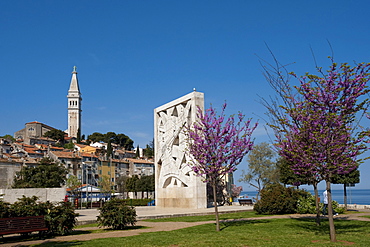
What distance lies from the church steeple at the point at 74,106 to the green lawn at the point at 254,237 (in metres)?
163

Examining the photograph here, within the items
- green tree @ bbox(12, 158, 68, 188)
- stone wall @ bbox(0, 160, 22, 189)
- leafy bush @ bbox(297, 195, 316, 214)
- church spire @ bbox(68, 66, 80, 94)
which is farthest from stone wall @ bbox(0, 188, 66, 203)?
church spire @ bbox(68, 66, 80, 94)

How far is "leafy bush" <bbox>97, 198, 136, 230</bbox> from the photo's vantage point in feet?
55.3

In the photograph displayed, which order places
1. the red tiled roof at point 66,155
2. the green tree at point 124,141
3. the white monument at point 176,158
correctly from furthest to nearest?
the green tree at point 124,141 → the red tiled roof at point 66,155 → the white monument at point 176,158

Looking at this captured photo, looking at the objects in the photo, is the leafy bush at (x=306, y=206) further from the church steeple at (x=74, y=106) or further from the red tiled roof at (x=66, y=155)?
the church steeple at (x=74, y=106)

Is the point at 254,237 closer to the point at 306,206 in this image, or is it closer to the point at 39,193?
the point at 306,206

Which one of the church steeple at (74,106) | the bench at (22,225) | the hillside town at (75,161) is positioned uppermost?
the church steeple at (74,106)

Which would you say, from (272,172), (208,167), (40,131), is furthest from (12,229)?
(40,131)

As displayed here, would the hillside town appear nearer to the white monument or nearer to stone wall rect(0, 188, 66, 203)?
the white monument

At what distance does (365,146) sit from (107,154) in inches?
3818

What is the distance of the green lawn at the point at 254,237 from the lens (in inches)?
463

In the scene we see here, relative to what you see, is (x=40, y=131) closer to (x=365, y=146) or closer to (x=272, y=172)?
(x=272, y=172)

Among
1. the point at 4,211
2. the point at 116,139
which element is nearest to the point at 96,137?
the point at 116,139

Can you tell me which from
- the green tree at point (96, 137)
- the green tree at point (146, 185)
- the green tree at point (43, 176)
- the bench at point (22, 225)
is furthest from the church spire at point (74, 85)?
the bench at point (22, 225)

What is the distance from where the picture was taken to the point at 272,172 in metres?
43.4
